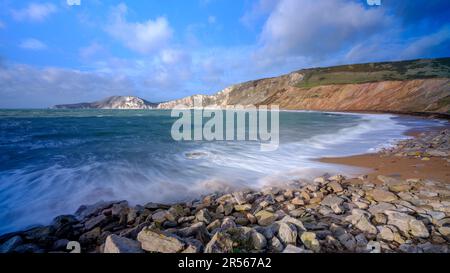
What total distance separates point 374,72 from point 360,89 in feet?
65.7

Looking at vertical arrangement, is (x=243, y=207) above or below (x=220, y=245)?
below

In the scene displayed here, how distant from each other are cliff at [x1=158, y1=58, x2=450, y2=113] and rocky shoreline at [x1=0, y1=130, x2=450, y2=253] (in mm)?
46763

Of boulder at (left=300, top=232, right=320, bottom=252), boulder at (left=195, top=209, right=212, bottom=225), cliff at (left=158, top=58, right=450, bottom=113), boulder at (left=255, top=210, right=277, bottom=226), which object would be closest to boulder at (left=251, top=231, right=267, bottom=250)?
boulder at (left=300, top=232, right=320, bottom=252)

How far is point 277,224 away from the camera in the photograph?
3885mm

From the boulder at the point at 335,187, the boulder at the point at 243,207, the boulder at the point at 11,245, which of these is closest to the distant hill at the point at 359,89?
the boulder at the point at 335,187

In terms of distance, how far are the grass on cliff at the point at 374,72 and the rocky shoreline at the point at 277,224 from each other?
72.4 metres

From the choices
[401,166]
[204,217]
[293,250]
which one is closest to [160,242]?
[204,217]

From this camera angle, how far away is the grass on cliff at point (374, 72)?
65.6 meters

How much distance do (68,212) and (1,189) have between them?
12.4 ft

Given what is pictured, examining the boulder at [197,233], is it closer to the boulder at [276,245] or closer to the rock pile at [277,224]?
the rock pile at [277,224]

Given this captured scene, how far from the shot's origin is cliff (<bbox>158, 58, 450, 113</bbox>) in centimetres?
4691

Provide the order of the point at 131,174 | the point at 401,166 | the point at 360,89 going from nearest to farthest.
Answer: the point at 401,166 → the point at 131,174 → the point at 360,89

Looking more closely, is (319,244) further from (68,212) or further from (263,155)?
(263,155)

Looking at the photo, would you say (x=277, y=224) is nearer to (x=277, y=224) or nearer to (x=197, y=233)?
(x=277, y=224)
